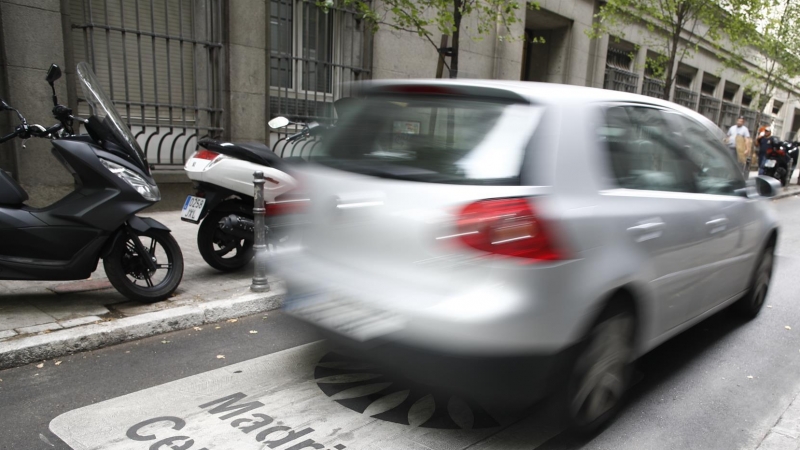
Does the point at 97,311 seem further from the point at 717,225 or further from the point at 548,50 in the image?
the point at 548,50

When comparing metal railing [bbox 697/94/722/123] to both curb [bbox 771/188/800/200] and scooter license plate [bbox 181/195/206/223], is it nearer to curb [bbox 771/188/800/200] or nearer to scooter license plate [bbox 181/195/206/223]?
curb [bbox 771/188/800/200]

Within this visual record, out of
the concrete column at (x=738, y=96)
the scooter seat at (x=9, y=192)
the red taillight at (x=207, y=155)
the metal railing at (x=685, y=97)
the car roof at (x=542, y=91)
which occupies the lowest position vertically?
the scooter seat at (x=9, y=192)

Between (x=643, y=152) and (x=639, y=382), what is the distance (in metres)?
1.49

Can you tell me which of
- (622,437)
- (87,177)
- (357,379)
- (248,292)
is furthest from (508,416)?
(87,177)

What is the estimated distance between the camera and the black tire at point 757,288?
191 inches

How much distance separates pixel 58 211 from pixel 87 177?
32cm

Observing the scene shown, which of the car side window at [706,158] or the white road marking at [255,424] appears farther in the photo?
the car side window at [706,158]

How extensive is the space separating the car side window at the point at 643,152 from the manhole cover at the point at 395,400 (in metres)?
1.48

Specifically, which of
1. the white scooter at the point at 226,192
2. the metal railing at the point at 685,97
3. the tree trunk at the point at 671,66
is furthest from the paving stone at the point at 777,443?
the metal railing at the point at 685,97

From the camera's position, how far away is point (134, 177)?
175 inches

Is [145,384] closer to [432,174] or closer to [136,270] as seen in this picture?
[136,270]

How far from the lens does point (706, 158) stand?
3.93m

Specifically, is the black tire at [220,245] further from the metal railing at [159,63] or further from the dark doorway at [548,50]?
the dark doorway at [548,50]

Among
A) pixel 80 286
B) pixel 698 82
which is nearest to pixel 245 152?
pixel 80 286
